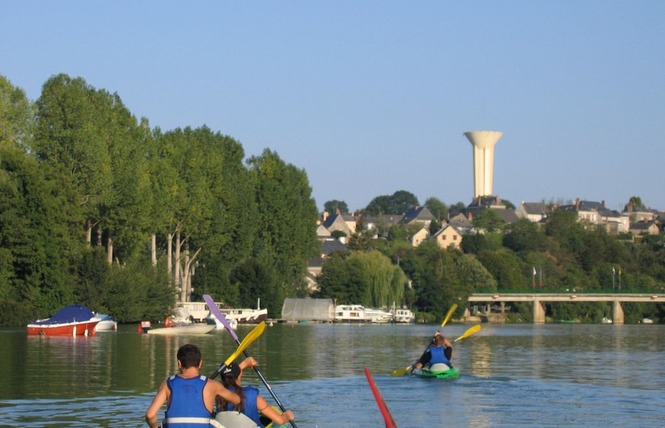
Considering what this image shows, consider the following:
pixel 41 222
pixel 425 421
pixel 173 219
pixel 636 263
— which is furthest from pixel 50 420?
pixel 636 263

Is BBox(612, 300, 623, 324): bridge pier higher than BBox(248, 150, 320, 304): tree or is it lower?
lower

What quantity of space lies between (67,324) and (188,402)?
56.3 meters

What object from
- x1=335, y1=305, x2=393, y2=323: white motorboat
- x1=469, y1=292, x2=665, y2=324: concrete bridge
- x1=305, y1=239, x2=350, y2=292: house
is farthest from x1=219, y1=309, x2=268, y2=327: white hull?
x1=305, y1=239, x2=350, y2=292: house

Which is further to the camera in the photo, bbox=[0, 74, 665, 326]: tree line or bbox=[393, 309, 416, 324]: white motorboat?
bbox=[393, 309, 416, 324]: white motorboat

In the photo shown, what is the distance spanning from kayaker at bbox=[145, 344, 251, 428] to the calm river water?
10.9 metres

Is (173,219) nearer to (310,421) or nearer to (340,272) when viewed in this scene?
(340,272)

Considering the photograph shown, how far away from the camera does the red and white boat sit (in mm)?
69125

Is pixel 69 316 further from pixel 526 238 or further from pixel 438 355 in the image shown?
pixel 526 238

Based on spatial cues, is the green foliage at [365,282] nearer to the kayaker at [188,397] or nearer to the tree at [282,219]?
the tree at [282,219]

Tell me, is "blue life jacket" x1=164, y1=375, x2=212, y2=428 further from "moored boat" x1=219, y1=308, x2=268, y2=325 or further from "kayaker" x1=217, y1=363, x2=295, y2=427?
"moored boat" x1=219, y1=308, x2=268, y2=325

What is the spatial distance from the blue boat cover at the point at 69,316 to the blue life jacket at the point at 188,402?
55.5 m

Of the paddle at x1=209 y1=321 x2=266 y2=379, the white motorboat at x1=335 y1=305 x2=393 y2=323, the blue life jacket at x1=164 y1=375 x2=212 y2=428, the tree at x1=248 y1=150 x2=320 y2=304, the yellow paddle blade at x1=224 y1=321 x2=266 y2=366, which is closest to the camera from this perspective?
the blue life jacket at x1=164 y1=375 x2=212 y2=428

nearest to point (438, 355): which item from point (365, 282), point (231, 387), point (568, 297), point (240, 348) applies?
point (240, 348)

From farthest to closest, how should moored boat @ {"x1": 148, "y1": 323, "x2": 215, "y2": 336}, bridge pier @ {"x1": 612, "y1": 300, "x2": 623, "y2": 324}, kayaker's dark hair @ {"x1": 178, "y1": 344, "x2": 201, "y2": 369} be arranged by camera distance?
bridge pier @ {"x1": 612, "y1": 300, "x2": 623, "y2": 324}
moored boat @ {"x1": 148, "y1": 323, "x2": 215, "y2": 336}
kayaker's dark hair @ {"x1": 178, "y1": 344, "x2": 201, "y2": 369}
